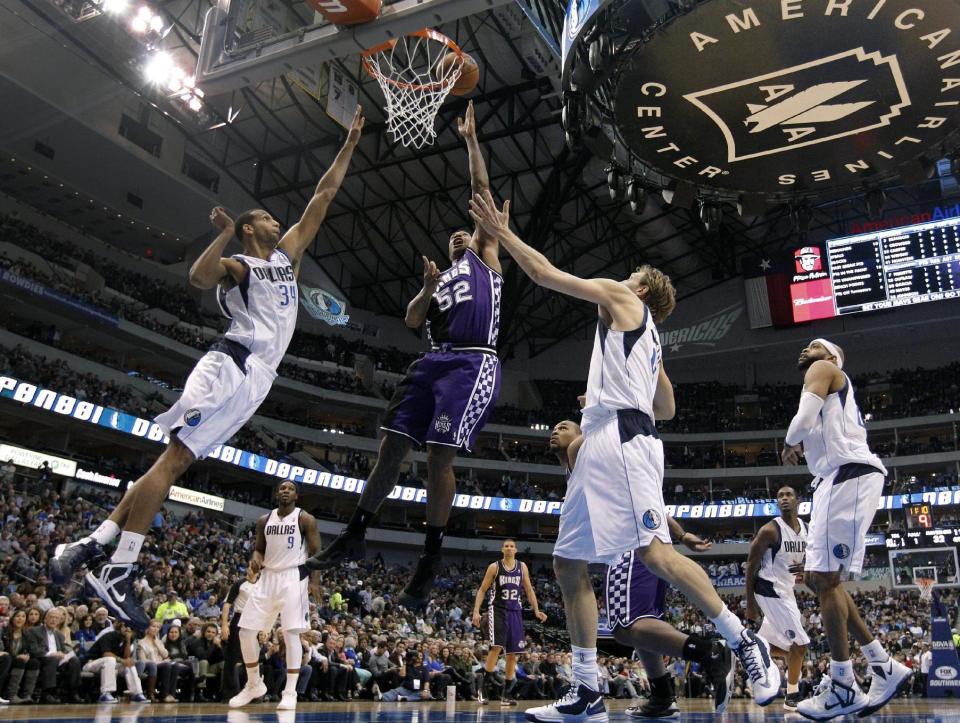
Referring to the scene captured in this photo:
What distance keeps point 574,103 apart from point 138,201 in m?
24.5

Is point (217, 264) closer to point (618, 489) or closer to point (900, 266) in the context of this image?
point (618, 489)

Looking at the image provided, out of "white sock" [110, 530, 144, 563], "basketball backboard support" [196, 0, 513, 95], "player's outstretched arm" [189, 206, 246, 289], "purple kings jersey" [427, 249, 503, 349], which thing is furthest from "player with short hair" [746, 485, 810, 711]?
"basketball backboard support" [196, 0, 513, 95]

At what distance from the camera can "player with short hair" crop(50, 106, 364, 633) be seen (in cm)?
412

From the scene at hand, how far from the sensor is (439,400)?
15.7 feet

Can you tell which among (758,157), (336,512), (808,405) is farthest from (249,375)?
(336,512)

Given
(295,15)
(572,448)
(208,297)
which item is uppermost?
(208,297)

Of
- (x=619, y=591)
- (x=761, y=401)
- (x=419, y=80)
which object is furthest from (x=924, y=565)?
(x=619, y=591)

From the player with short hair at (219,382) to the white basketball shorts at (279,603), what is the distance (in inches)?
146

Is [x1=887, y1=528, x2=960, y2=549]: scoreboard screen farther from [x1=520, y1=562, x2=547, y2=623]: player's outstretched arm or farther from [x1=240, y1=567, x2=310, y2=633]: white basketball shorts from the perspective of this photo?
[x1=240, y1=567, x2=310, y2=633]: white basketball shorts

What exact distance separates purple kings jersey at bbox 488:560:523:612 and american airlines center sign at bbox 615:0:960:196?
19.0ft

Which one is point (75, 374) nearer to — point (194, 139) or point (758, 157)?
point (194, 139)

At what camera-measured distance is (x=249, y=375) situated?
461cm

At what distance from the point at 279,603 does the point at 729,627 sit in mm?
5112

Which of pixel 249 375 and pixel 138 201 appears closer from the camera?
pixel 249 375
